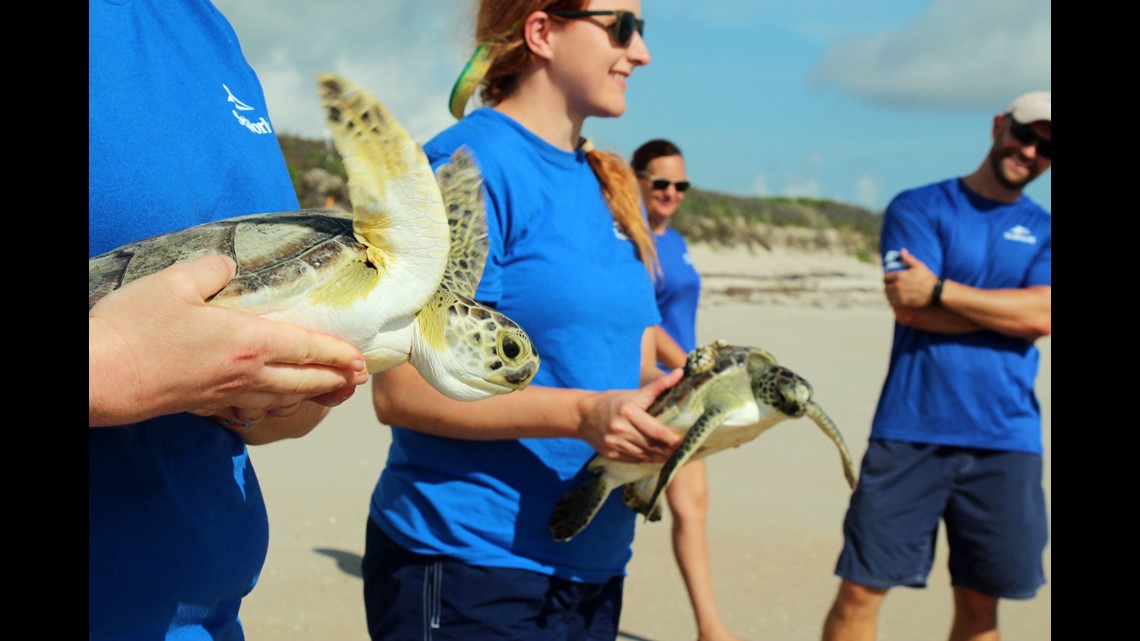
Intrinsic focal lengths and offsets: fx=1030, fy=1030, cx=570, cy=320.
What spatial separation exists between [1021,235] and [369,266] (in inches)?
135

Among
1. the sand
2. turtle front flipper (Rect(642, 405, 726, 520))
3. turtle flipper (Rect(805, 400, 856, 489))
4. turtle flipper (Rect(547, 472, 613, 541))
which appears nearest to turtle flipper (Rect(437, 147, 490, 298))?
turtle flipper (Rect(547, 472, 613, 541))

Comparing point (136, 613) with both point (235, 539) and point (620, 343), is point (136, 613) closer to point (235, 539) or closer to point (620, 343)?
point (235, 539)

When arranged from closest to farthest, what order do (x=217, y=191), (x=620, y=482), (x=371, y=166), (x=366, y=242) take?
(x=371, y=166)
(x=366, y=242)
(x=217, y=191)
(x=620, y=482)

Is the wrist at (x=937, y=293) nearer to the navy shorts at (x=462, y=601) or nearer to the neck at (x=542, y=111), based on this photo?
the neck at (x=542, y=111)

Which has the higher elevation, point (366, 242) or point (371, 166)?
point (371, 166)

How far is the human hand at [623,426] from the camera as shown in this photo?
2270 mm

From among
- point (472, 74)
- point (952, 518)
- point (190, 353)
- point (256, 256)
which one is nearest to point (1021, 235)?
point (952, 518)

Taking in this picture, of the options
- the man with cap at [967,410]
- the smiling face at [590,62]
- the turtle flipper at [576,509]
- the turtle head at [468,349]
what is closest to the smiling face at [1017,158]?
the man with cap at [967,410]

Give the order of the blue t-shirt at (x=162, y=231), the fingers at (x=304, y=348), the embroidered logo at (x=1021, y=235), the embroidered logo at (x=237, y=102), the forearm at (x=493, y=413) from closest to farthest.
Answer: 1. the fingers at (x=304, y=348)
2. the blue t-shirt at (x=162, y=231)
3. the embroidered logo at (x=237, y=102)
4. the forearm at (x=493, y=413)
5. the embroidered logo at (x=1021, y=235)

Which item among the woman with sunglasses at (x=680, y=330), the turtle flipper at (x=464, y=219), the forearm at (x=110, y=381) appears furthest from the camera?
the woman with sunglasses at (x=680, y=330)

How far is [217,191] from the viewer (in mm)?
1625

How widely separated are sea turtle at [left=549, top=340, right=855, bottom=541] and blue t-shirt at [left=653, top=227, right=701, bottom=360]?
9.21 ft
